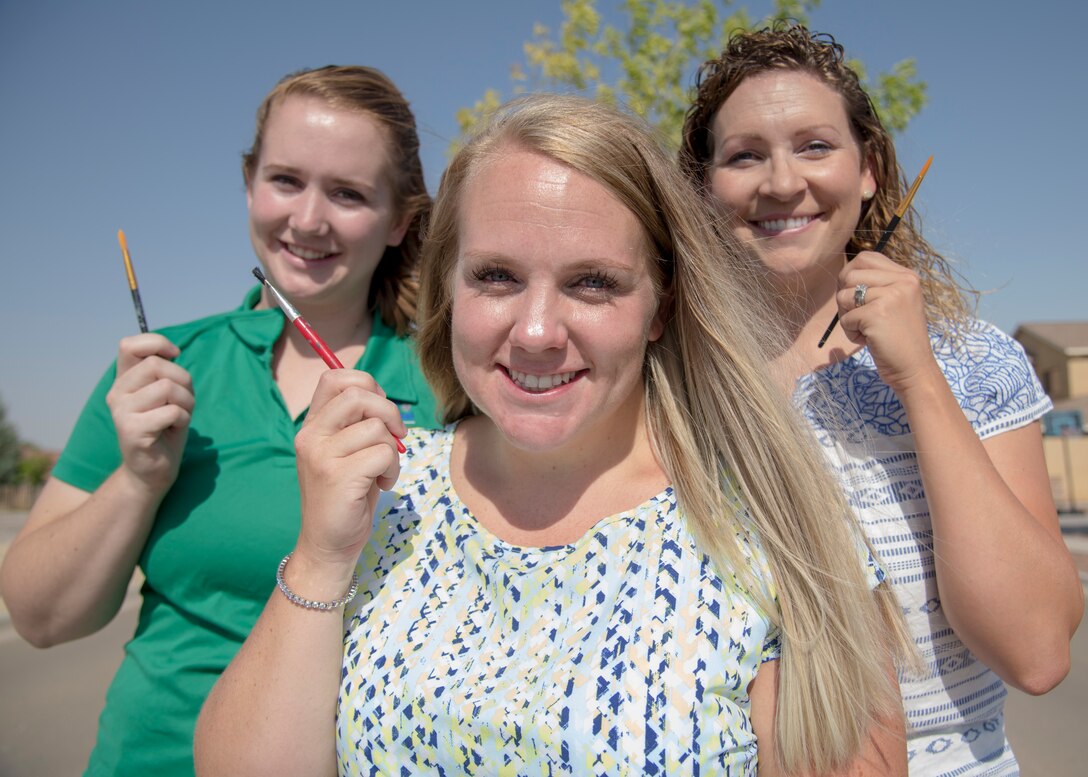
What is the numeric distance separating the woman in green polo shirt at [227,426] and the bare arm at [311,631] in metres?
0.47

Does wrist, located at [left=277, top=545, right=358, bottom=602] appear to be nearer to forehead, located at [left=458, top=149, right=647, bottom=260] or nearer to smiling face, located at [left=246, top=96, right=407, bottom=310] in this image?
forehead, located at [left=458, top=149, right=647, bottom=260]

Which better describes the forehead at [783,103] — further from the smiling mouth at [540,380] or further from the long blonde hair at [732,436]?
the smiling mouth at [540,380]

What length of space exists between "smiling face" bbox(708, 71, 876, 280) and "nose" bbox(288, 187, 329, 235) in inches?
42.9

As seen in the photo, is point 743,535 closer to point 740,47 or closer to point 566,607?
point 566,607

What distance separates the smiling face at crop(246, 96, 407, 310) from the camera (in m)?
2.26

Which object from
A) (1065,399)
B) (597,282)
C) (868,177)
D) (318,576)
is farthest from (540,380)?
(1065,399)

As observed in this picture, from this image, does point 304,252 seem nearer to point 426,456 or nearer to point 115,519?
point 426,456

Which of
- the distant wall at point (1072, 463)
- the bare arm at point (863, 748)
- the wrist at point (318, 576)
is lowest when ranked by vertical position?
the distant wall at point (1072, 463)

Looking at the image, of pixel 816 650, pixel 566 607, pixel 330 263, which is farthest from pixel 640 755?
pixel 330 263

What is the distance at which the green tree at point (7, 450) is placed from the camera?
3145cm

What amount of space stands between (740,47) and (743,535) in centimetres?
137

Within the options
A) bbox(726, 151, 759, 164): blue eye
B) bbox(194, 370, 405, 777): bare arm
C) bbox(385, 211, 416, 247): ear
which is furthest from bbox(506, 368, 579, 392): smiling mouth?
bbox(385, 211, 416, 247): ear

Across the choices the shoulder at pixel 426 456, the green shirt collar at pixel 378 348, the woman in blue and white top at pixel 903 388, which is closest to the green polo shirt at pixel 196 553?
the green shirt collar at pixel 378 348

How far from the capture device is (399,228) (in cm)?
249
